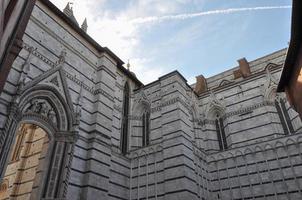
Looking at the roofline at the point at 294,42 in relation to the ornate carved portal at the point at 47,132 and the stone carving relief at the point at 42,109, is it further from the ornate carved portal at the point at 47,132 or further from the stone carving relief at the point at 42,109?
the stone carving relief at the point at 42,109

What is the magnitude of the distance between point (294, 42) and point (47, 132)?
895 cm

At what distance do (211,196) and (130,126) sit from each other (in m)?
5.52

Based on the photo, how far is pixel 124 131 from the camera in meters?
14.7

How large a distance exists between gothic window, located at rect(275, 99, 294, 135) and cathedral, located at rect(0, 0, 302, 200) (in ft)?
0.16

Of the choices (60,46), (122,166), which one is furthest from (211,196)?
(60,46)

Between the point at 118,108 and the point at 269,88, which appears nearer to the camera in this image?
the point at 118,108

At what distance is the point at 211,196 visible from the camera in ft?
43.1

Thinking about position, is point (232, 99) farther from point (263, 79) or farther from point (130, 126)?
point (130, 126)

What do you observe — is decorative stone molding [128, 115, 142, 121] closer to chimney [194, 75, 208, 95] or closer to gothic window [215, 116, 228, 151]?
gothic window [215, 116, 228, 151]

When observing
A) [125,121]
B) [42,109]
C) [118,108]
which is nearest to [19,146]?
[42,109]

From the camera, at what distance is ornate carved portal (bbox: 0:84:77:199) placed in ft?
30.2

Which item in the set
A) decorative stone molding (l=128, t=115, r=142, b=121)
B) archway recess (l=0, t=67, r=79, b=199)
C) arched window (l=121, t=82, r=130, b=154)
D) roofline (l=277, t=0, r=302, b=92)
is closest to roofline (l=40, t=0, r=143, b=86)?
arched window (l=121, t=82, r=130, b=154)

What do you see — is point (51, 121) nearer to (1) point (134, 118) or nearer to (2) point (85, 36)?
(2) point (85, 36)

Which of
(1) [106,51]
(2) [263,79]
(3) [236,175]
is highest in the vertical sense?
(1) [106,51]
